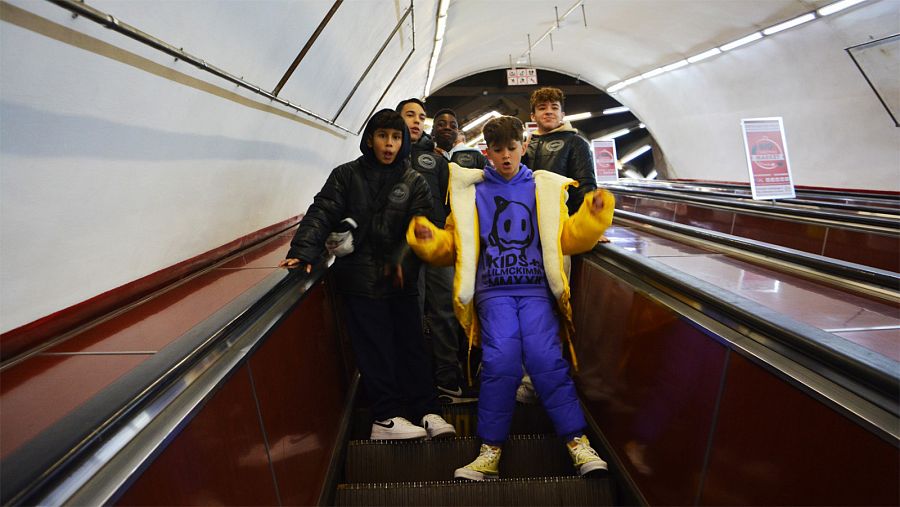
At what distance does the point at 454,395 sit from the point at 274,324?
1.57 m

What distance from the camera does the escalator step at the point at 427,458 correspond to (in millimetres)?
2709

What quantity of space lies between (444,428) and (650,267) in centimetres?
127

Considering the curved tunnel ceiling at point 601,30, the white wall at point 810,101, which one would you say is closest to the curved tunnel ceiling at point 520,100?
the curved tunnel ceiling at point 601,30

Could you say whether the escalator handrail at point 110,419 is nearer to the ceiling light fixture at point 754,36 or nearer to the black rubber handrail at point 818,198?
the black rubber handrail at point 818,198

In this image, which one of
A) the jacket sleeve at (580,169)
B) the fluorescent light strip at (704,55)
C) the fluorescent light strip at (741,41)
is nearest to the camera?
the jacket sleeve at (580,169)

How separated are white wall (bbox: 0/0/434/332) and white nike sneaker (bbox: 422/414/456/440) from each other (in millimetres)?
1498

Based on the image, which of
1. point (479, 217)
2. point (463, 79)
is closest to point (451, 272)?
point (479, 217)

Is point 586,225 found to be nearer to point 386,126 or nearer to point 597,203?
point 597,203

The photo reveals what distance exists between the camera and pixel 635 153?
73.9 feet

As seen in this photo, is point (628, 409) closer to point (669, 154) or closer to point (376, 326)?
point (376, 326)

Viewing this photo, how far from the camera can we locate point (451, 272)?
3361mm

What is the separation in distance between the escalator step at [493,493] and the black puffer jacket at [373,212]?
909 millimetres

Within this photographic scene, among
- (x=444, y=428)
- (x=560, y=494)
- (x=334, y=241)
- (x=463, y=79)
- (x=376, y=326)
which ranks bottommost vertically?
(x=560, y=494)

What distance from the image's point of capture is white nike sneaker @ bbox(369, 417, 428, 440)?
2678mm
